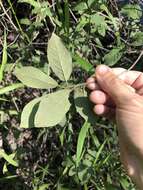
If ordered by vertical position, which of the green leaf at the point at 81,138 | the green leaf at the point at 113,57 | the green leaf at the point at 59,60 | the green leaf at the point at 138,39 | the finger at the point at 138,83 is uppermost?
the green leaf at the point at 59,60

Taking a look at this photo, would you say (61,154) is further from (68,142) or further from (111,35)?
(111,35)

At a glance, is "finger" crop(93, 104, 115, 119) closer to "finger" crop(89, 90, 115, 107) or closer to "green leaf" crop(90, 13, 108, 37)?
"finger" crop(89, 90, 115, 107)

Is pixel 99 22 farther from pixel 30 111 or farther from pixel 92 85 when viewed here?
pixel 30 111

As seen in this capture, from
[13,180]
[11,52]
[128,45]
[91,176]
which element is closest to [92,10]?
[128,45]

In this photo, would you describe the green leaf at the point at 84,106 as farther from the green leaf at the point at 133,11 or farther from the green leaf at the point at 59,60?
the green leaf at the point at 133,11

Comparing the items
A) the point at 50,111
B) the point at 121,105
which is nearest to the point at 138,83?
the point at 121,105

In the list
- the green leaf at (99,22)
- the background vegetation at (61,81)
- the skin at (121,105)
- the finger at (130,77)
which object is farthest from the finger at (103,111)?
the green leaf at (99,22)
